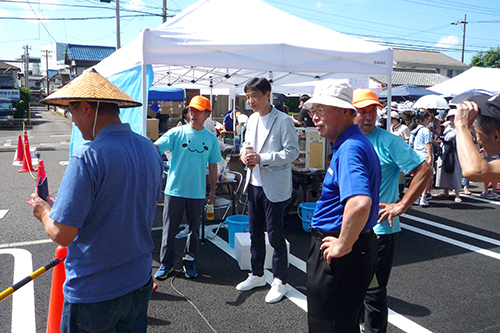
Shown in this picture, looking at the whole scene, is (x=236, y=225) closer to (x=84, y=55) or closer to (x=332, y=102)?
(x=332, y=102)

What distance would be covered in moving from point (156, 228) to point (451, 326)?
4.25 metres

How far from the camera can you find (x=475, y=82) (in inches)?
594

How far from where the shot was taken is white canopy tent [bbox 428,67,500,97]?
14469mm

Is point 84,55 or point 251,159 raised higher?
point 84,55

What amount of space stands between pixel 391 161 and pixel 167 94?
41.8ft

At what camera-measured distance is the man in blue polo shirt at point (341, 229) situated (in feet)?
6.58

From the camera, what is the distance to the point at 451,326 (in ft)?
11.3

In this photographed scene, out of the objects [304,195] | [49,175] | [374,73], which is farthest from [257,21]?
[49,175]

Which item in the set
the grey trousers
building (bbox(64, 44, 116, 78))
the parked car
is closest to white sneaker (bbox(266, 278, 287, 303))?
the grey trousers

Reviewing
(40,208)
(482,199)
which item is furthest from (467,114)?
(482,199)

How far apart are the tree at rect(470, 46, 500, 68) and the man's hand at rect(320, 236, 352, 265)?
56879 mm

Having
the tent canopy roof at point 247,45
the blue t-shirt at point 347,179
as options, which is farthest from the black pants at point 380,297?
the tent canopy roof at point 247,45

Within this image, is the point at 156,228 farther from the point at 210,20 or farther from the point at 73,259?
the point at 73,259

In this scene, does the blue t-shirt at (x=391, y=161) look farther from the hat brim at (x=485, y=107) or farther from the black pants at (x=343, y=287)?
the hat brim at (x=485, y=107)
